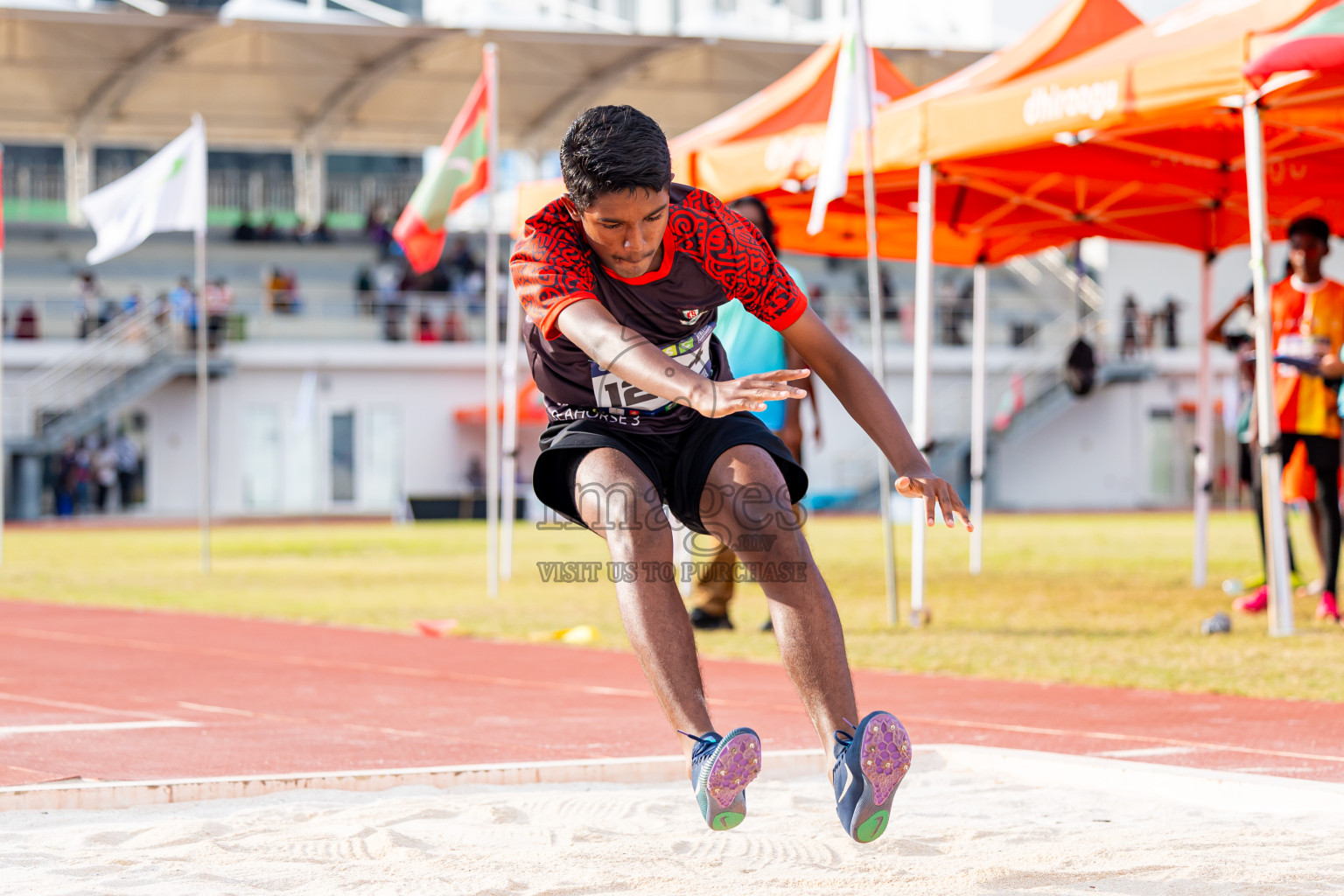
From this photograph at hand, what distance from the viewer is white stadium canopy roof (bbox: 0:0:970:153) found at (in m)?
32.2

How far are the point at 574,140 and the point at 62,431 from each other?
30.4 m

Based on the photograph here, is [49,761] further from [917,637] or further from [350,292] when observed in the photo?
[350,292]

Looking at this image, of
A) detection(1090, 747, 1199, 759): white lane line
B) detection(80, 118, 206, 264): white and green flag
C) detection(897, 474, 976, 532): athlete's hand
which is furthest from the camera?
detection(80, 118, 206, 264): white and green flag

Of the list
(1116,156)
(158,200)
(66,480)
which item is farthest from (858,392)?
(66,480)

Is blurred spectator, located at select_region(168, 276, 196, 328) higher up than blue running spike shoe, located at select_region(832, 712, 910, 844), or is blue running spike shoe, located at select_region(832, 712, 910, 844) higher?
blurred spectator, located at select_region(168, 276, 196, 328)

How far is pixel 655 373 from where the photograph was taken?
312cm

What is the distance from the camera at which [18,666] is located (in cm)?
745

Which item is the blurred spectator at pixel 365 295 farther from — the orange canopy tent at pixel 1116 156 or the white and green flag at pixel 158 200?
the orange canopy tent at pixel 1116 156

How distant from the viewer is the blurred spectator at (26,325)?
1304 inches

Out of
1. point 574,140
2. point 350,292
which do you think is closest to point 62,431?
point 350,292

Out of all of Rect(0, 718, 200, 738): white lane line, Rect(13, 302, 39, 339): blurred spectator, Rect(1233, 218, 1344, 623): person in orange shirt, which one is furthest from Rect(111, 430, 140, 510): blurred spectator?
Rect(0, 718, 200, 738): white lane line

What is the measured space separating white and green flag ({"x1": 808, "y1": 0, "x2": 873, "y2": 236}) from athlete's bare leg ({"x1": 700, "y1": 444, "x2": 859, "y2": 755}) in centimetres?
507

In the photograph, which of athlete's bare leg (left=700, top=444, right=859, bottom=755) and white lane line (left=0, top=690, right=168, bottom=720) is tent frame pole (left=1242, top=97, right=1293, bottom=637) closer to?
athlete's bare leg (left=700, top=444, right=859, bottom=755)

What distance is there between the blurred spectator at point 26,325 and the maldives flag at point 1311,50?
3060 centimetres
